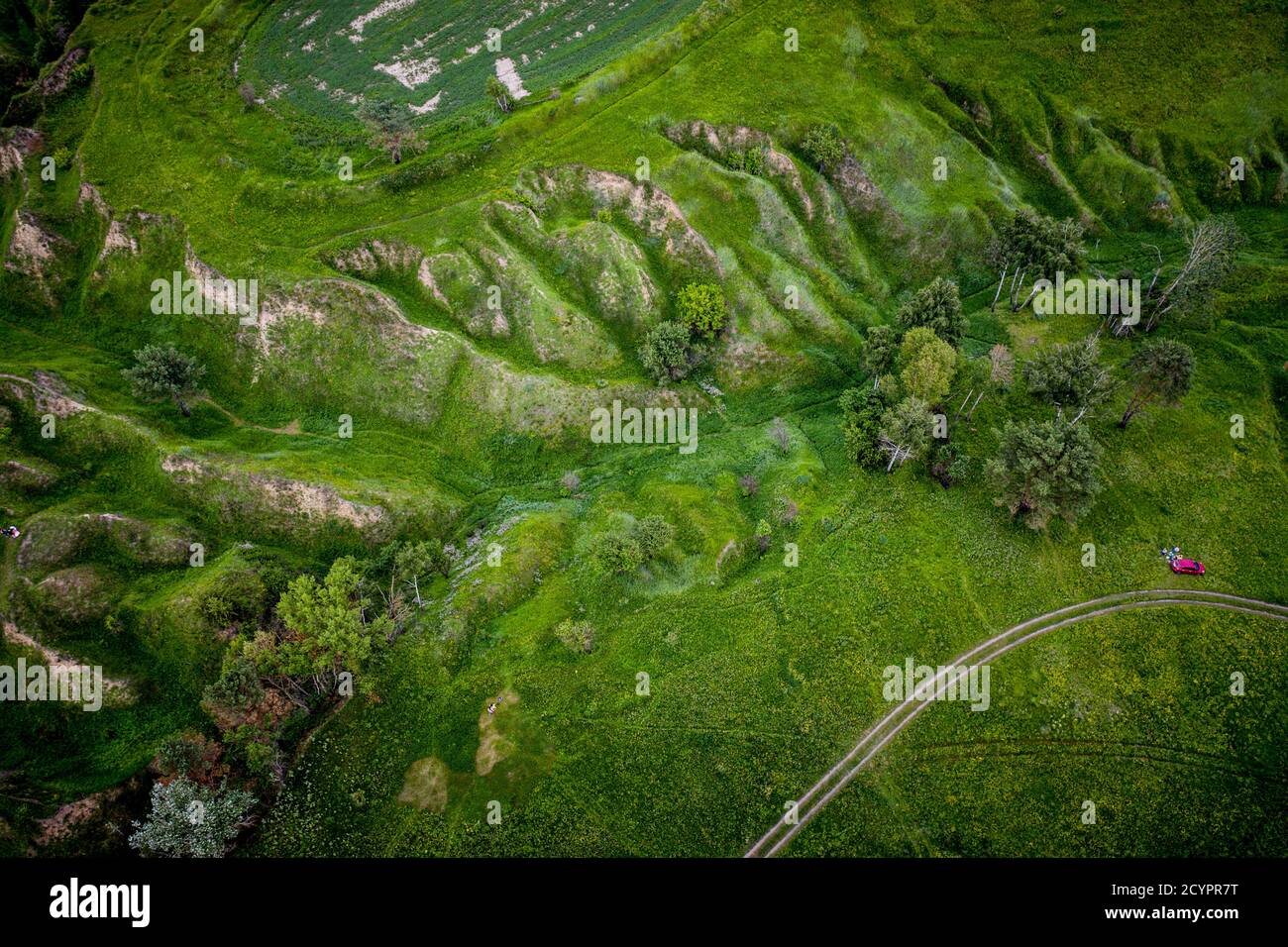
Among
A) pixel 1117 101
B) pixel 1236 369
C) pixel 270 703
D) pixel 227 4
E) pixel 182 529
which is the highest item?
pixel 227 4

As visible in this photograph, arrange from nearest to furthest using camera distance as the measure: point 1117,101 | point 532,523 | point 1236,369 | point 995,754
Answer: point 995,754 < point 532,523 < point 1236,369 < point 1117,101

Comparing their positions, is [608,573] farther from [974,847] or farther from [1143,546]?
Answer: [1143,546]

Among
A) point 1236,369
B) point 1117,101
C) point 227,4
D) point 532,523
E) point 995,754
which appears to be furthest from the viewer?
point 227,4

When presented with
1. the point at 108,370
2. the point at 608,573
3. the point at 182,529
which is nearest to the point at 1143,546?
the point at 608,573

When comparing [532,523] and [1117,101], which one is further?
[1117,101]

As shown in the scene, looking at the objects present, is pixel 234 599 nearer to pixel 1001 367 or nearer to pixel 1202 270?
pixel 1001 367

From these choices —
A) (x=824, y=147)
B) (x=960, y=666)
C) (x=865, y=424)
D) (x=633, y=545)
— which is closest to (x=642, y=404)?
(x=633, y=545)

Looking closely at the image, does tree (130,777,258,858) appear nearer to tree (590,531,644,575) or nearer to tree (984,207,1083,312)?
tree (590,531,644,575)
